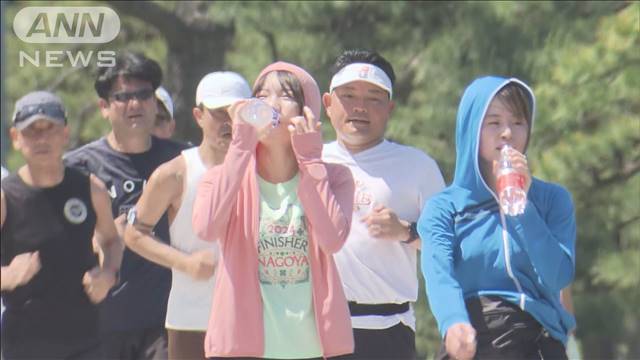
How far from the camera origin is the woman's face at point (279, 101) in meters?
4.45

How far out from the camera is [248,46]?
10.9 metres

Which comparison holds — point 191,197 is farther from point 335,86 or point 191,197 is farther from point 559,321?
point 559,321

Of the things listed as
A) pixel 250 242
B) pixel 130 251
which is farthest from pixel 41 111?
pixel 250 242

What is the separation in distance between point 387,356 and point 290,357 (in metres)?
1.04

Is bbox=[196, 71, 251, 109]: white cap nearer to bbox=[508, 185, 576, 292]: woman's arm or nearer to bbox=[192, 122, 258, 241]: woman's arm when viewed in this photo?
bbox=[192, 122, 258, 241]: woman's arm

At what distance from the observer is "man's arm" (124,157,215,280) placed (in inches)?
211

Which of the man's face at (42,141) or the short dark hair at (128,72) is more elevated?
the short dark hair at (128,72)

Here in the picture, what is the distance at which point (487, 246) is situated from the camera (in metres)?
4.12

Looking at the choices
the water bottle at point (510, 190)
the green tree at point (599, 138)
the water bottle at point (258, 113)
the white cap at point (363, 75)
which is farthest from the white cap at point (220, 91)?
the green tree at point (599, 138)

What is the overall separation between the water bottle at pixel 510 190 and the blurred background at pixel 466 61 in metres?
4.26

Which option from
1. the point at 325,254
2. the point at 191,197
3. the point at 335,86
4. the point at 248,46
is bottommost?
the point at 325,254

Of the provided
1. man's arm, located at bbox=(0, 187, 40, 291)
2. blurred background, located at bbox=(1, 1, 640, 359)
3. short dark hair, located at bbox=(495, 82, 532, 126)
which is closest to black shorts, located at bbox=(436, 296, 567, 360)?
short dark hair, located at bbox=(495, 82, 532, 126)

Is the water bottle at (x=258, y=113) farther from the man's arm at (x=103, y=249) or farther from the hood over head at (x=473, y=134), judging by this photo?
the man's arm at (x=103, y=249)

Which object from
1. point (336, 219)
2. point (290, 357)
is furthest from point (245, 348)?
point (336, 219)
